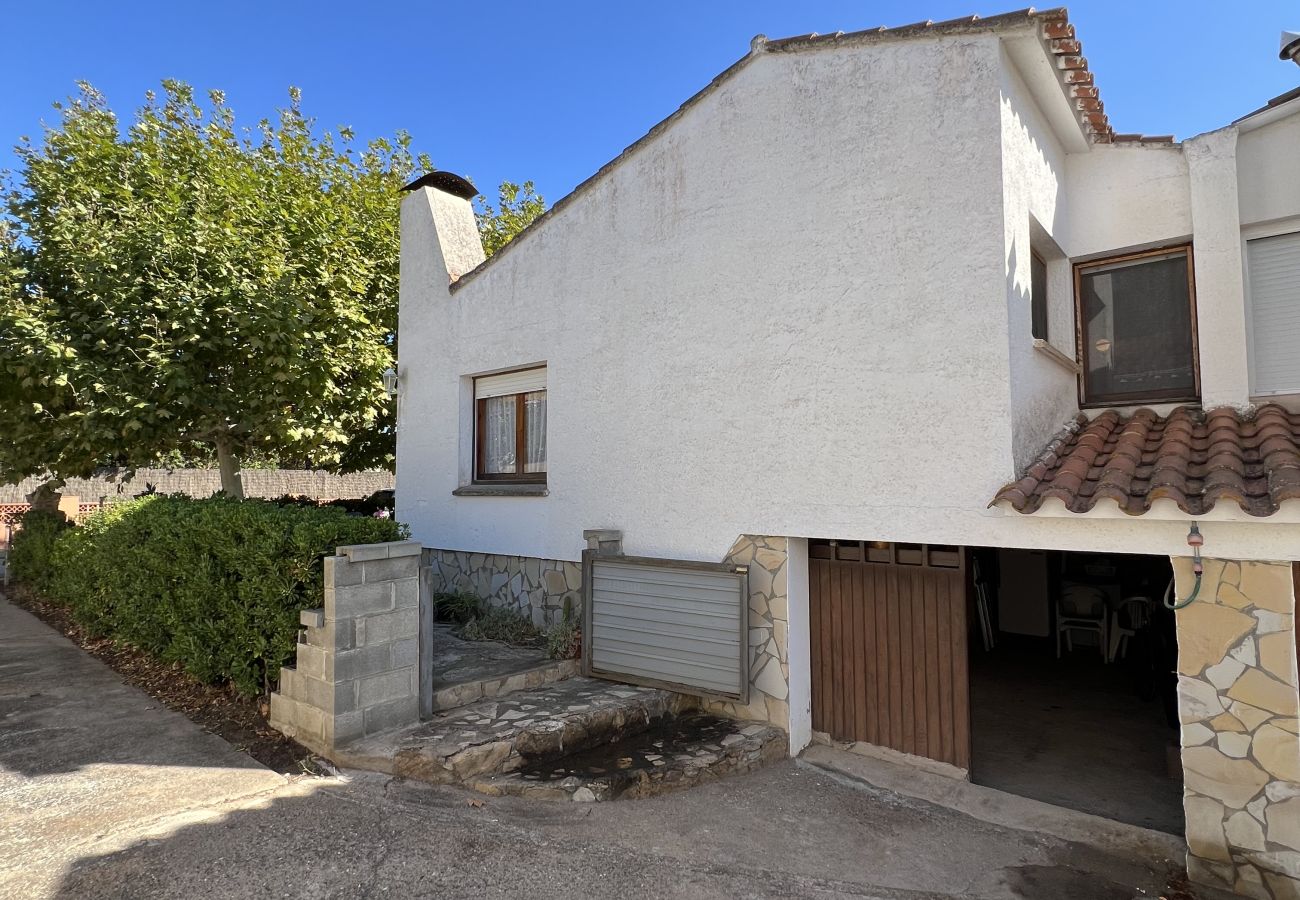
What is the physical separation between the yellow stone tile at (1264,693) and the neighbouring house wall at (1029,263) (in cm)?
179

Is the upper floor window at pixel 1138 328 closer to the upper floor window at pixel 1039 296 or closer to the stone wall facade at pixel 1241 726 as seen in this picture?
the upper floor window at pixel 1039 296

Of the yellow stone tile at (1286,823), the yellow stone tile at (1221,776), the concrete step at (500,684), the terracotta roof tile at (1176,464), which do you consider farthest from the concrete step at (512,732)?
the yellow stone tile at (1286,823)

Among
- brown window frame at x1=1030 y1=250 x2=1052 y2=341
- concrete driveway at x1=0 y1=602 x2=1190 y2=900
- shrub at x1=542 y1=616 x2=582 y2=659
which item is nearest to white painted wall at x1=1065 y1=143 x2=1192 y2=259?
brown window frame at x1=1030 y1=250 x2=1052 y2=341

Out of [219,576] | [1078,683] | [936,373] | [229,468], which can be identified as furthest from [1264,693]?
[229,468]

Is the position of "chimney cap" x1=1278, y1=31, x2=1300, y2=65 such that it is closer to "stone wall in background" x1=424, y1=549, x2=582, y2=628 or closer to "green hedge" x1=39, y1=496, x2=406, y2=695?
"stone wall in background" x1=424, y1=549, x2=582, y2=628

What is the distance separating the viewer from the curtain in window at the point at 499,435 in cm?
875

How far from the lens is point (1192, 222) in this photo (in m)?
5.81

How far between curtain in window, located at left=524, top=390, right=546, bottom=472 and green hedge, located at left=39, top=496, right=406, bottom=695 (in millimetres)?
2220

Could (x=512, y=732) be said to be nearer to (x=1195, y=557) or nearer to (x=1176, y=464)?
(x=1195, y=557)

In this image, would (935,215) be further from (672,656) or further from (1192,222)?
(672,656)

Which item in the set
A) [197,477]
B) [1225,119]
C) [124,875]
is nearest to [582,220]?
[1225,119]

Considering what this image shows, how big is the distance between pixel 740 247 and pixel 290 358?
7.39m

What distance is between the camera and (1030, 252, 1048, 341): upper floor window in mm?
6168

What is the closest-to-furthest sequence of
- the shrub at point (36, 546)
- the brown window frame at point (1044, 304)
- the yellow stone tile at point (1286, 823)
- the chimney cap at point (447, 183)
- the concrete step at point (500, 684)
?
the yellow stone tile at point (1286, 823), the concrete step at point (500, 684), the brown window frame at point (1044, 304), the chimney cap at point (447, 183), the shrub at point (36, 546)
